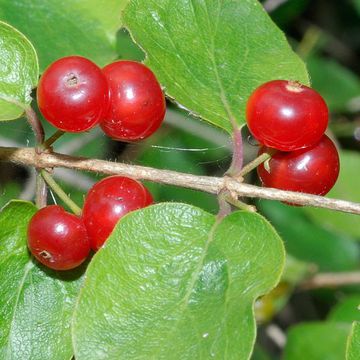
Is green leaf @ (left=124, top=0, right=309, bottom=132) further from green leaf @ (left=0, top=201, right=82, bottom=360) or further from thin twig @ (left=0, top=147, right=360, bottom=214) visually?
green leaf @ (left=0, top=201, right=82, bottom=360)

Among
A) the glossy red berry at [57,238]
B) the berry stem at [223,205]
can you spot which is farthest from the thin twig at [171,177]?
the glossy red berry at [57,238]

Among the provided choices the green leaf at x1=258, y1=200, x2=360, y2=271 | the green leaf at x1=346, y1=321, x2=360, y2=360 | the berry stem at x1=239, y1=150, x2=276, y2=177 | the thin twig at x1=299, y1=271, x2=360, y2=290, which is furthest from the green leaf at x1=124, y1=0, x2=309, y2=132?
the green leaf at x1=258, y1=200, x2=360, y2=271

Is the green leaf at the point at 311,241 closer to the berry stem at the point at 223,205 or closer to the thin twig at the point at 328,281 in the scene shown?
the thin twig at the point at 328,281

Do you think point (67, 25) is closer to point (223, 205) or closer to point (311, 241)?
point (223, 205)

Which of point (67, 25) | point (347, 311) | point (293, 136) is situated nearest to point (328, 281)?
point (347, 311)

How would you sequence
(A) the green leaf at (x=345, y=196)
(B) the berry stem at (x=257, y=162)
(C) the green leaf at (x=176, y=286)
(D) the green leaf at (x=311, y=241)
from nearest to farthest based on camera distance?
(C) the green leaf at (x=176, y=286) → (B) the berry stem at (x=257, y=162) → (A) the green leaf at (x=345, y=196) → (D) the green leaf at (x=311, y=241)
